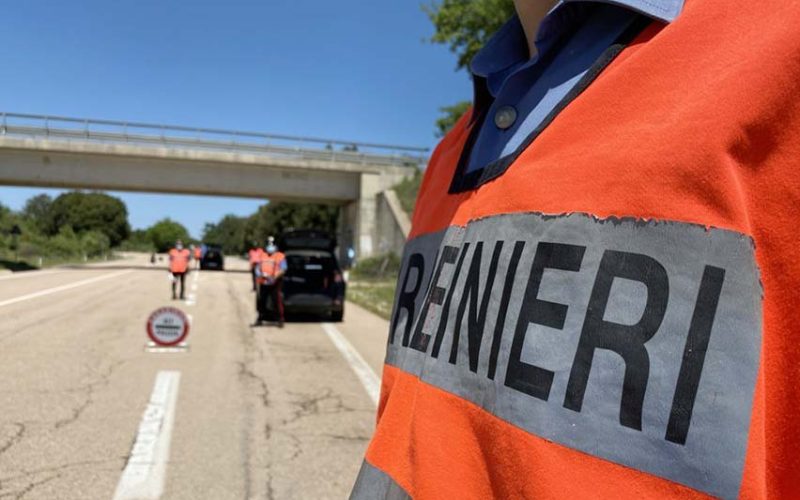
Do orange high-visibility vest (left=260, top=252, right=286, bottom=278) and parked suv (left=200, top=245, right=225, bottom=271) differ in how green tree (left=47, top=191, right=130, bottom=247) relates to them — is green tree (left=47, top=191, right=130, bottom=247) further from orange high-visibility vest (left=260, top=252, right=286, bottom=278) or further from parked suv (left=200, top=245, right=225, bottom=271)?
orange high-visibility vest (left=260, top=252, right=286, bottom=278)

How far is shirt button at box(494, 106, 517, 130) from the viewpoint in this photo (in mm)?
941

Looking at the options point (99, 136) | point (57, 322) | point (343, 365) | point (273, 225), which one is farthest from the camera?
point (273, 225)

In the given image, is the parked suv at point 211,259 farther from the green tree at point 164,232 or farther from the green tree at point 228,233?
the green tree at point 164,232

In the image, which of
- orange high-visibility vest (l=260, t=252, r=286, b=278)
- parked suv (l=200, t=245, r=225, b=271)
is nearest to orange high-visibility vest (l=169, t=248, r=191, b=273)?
orange high-visibility vest (l=260, t=252, r=286, b=278)

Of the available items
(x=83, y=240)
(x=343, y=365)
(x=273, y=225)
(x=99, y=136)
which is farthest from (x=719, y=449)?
(x=83, y=240)

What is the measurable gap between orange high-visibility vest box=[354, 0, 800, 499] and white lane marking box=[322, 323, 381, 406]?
4276 millimetres

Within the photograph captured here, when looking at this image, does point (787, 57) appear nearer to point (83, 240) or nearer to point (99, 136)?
point (99, 136)

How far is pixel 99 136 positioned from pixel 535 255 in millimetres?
35249

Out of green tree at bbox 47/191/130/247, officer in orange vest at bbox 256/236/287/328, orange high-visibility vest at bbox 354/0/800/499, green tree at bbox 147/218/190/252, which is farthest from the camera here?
green tree at bbox 147/218/190/252

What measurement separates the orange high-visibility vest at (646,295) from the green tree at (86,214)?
4313 inches

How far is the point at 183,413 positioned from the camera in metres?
5.58

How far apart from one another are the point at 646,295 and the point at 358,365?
7.90 meters

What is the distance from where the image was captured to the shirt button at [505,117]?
37.1 inches

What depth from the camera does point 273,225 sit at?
74.5m
